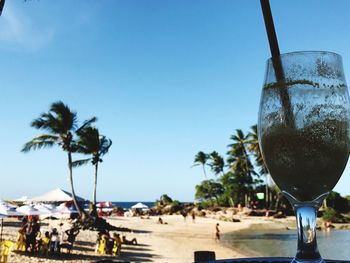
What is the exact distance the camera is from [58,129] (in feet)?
86.8

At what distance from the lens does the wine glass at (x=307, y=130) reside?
0.91 m

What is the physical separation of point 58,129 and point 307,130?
2725cm

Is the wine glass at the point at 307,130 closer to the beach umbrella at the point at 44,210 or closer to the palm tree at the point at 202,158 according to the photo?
the beach umbrella at the point at 44,210

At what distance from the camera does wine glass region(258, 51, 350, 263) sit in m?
0.91

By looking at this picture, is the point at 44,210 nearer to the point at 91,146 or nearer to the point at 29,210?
the point at 29,210

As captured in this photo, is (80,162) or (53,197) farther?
(80,162)

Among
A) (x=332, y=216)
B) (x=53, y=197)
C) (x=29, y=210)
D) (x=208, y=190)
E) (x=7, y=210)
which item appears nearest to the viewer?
(x=7, y=210)

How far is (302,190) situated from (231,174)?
57.5 metres

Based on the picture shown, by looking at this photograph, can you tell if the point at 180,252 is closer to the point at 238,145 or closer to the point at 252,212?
the point at 252,212

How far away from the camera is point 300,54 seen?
0.95 m

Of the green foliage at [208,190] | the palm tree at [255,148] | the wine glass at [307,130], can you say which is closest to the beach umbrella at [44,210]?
the wine glass at [307,130]

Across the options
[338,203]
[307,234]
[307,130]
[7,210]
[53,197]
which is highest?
[307,130]

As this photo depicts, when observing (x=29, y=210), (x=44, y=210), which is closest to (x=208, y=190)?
(x=44, y=210)

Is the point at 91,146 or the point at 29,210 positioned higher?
the point at 91,146
